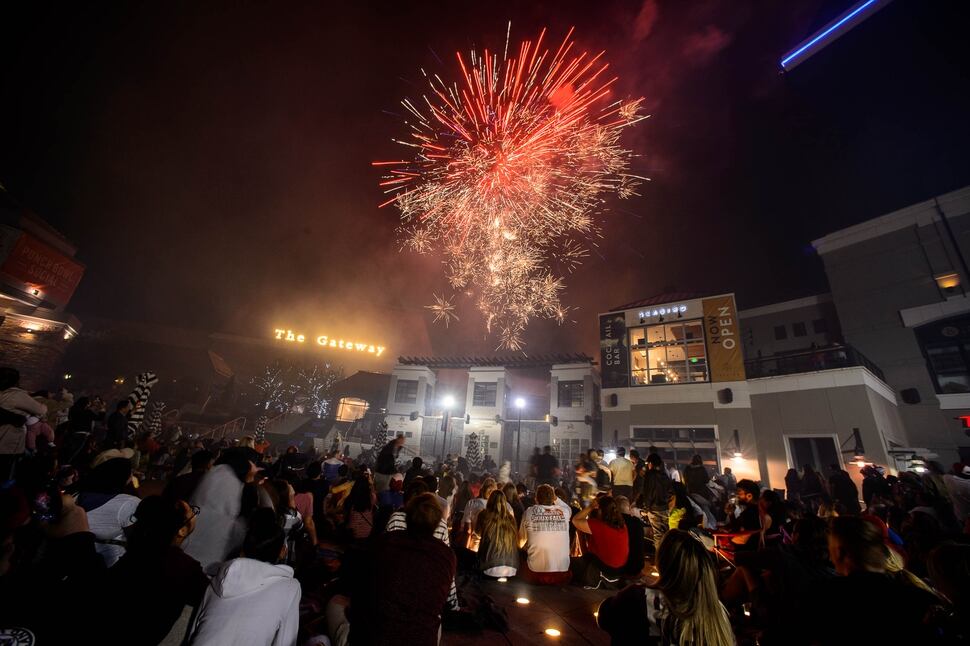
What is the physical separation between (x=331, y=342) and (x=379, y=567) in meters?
52.8

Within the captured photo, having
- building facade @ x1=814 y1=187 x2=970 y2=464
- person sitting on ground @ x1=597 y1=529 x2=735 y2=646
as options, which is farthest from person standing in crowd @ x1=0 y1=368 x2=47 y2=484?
building facade @ x1=814 y1=187 x2=970 y2=464

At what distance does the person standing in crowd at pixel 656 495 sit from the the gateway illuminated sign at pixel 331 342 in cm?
4781

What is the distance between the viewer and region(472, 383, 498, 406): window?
101 feet

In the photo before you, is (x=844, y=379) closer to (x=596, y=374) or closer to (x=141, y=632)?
(x=596, y=374)

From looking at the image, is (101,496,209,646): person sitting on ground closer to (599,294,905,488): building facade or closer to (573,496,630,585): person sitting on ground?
(573,496,630,585): person sitting on ground

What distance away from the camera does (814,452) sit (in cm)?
1688

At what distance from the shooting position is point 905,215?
20.2 meters

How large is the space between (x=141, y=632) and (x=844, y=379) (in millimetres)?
22940

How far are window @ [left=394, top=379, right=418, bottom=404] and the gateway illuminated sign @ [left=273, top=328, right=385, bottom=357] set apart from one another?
19.8 meters

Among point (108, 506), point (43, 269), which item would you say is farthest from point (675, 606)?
point (43, 269)

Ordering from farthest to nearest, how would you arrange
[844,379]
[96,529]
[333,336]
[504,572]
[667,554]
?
[333,336] < [844,379] < [504,572] < [96,529] < [667,554]

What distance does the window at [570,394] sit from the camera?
89.0ft

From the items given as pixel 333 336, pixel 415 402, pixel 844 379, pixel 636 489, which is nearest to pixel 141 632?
pixel 636 489

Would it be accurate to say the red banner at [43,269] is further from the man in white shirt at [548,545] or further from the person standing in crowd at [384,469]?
the man in white shirt at [548,545]
